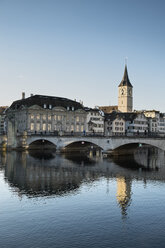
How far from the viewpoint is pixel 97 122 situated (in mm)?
132750

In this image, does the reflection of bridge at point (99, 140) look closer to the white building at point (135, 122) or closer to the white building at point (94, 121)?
the white building at point (94, 121)

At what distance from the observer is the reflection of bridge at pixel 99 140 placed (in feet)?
210

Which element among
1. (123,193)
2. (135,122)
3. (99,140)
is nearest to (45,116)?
(135,122)

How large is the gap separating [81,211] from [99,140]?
165ft

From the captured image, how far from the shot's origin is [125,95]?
17725 centimetres

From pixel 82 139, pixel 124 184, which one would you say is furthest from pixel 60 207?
pixel 82 139

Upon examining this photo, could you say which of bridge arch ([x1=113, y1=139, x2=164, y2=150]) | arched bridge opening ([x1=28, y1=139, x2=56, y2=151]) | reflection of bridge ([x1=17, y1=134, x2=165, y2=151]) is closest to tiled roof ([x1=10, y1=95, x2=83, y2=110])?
arched bridge opening ([x1=28, y1=139, x2=56, y2=151])

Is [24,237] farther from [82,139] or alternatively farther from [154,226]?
[82,139]

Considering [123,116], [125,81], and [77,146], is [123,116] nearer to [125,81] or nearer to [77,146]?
[77,146]

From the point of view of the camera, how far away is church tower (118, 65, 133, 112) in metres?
177

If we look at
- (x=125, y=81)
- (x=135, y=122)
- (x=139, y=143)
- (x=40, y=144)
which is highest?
(x=125, y=81)

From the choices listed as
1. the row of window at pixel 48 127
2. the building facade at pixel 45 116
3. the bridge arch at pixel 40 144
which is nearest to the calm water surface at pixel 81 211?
the bridge arch at pixel 40 144

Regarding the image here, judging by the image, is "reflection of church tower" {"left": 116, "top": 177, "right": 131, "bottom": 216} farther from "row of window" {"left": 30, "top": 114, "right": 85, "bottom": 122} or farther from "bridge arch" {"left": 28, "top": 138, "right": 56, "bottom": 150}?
"row of window" {"left": 30, "top": 114, "right": 85, "bottom": 122}

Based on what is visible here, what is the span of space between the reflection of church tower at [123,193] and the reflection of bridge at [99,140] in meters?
23.2
